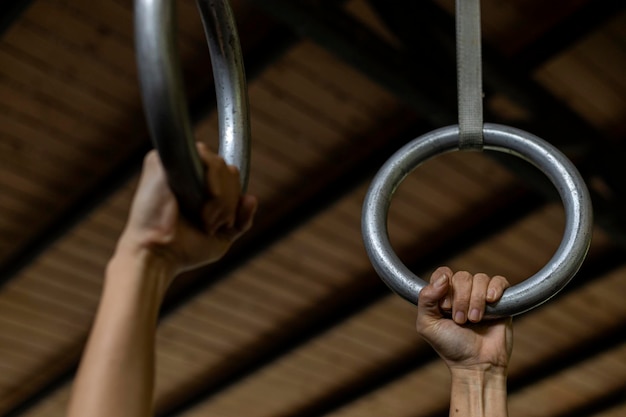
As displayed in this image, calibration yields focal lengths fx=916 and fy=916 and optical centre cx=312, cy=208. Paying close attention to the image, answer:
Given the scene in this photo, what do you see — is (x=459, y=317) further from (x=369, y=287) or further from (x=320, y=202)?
(x=369, y=287)

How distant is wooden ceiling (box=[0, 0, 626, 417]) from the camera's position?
378 centimetres

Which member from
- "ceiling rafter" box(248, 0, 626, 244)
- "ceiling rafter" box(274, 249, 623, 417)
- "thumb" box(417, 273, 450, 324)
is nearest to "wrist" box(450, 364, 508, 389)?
"thumb" box(417, 273, 450, 324)

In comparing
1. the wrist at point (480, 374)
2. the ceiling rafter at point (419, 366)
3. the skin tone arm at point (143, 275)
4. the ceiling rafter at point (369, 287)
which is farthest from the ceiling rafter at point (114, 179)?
the skin tone arm at point (143, 275)

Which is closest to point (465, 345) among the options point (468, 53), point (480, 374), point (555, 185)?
point (480, 374)

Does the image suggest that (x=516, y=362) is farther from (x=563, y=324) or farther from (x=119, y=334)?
(x=119, y=334)

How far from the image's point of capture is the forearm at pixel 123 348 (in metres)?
0.61

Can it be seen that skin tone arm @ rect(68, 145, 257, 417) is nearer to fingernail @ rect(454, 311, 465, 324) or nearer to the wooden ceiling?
fingernail @ rect(454, 311, 465, 324)

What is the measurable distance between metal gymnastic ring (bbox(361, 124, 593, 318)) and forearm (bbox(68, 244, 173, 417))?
0.26 meters

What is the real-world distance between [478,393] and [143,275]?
1.72 feet

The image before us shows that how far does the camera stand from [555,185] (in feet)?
2.73

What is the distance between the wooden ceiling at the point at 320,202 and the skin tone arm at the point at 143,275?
8.86 ft

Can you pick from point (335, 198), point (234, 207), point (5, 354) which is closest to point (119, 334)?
point (234, 207)

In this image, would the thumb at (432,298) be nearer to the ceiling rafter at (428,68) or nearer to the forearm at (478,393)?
the forearm at (478,393)

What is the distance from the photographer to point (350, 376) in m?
6.87
